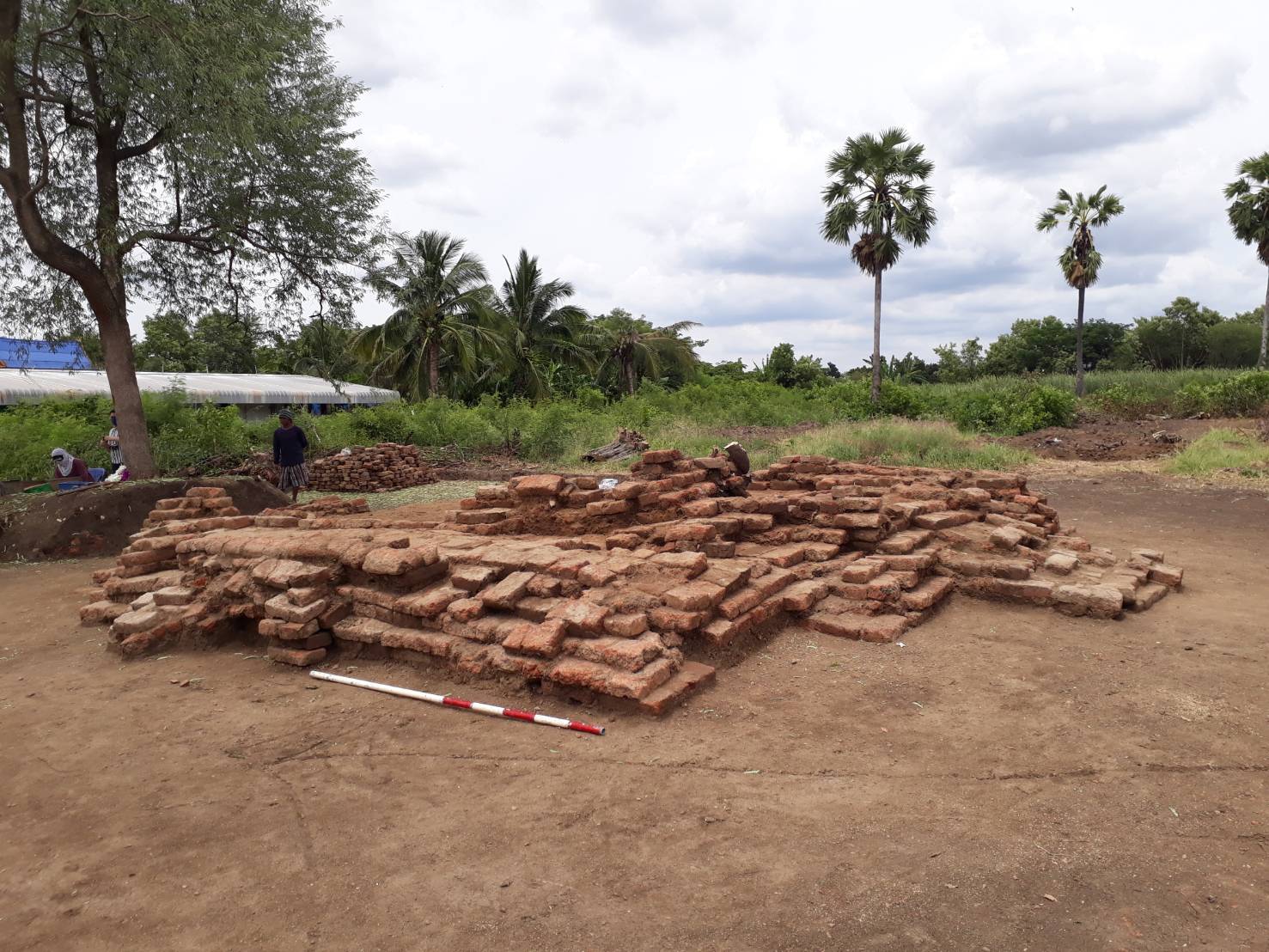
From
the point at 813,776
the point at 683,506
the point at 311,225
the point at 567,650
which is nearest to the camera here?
the point at 813,776

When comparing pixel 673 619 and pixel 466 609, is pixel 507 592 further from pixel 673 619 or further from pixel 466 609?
pixel 673 619

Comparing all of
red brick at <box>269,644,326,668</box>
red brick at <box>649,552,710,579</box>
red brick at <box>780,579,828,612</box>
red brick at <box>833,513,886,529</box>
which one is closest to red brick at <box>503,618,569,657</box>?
red brick at <box>649,552,710,579</box>

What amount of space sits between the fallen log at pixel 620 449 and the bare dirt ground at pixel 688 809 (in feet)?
41.1

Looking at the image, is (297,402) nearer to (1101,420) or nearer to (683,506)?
(683,506)

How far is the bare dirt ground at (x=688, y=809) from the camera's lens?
2.44 meters

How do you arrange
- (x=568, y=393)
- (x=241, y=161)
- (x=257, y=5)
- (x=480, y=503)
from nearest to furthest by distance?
(x=480, y=503)
(x=257, y=5)
(x=241, y=161)
(x=568, y=393)

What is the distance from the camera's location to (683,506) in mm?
6727

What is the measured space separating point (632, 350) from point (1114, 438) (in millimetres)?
17554

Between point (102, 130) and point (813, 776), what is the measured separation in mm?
12897

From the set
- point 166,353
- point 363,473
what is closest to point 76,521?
point 363,473

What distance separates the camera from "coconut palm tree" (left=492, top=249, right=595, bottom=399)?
94.3ft

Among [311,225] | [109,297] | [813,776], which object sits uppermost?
[311,225]

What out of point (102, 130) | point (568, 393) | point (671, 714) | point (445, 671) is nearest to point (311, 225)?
point (102, 130)

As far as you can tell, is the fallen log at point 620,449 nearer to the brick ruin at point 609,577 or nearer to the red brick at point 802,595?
the brick ruin at point 609,577
